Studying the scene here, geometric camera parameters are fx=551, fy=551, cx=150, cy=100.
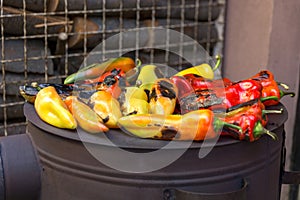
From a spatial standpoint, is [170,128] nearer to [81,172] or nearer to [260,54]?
[81,172]

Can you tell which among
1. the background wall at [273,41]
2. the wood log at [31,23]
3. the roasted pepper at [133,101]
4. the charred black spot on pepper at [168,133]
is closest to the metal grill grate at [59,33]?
the wood log at [31,23]

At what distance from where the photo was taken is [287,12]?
8.59 feet

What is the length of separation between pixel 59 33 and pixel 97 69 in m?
0.57

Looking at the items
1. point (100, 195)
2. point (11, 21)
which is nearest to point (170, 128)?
point (100, 195)

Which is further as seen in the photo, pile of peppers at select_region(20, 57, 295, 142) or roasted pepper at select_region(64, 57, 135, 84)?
roasted pepper at select_region(64, 57, 135, 84)

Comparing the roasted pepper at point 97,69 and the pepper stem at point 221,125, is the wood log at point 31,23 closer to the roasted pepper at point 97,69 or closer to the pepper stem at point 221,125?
the roasted pepper at point 97,69

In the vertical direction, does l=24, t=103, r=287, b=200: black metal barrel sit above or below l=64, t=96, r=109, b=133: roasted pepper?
below

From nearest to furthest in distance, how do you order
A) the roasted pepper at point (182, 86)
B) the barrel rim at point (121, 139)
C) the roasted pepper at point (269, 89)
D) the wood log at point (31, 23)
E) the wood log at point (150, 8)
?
the barrel rim at point (121, 139) < the roasted pepper at point (182, 86) < the roasted pepper at point (269, 89) < the wood log at point (31, 23) < the wood log at point (150, 8)

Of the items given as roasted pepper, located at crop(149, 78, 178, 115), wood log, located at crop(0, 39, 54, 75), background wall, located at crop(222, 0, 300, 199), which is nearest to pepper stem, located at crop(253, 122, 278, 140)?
roasted pepper, located at crop(149, 78, 178, 115)

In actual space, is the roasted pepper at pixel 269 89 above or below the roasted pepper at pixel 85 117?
above

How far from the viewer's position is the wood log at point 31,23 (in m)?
2.38

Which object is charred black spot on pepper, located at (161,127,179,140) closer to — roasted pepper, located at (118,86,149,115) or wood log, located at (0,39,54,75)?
roasted pepper, located at (118,86,149,115)

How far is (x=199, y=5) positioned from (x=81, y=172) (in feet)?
5.10

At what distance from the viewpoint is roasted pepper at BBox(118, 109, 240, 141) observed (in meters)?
1.57
